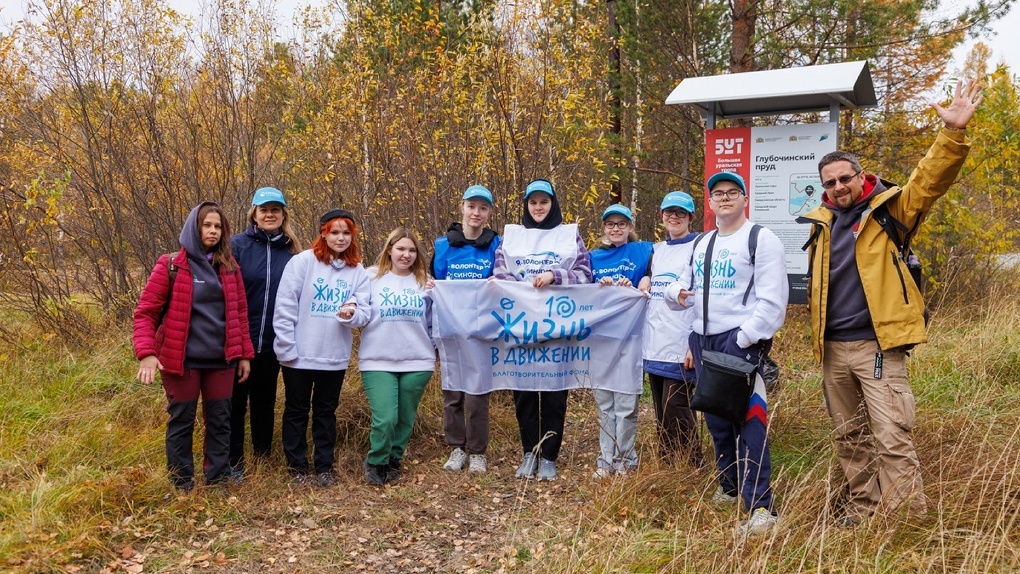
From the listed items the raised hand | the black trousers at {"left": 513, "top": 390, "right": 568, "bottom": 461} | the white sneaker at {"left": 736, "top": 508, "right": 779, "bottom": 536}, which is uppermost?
the raised hand

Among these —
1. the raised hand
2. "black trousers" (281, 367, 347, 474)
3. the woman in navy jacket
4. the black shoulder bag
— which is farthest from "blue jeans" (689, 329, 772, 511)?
the woman in navy jacket

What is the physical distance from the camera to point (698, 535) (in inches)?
151

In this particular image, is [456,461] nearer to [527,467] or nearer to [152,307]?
[527,467]

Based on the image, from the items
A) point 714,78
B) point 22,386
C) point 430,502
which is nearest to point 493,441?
point 430,502

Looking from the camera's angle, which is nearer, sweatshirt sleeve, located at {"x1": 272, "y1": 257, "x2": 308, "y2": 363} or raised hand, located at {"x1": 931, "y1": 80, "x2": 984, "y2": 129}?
raised hand, located at {"x1": 931, "y1": 80, "x2": 984, "y2": 129}

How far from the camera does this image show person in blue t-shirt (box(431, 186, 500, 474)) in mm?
5812

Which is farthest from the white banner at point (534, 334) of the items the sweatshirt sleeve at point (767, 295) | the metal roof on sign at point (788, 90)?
the metal roof on sign at point (788, 90)

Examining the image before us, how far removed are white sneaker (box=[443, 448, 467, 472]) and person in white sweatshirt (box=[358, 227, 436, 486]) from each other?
38cm

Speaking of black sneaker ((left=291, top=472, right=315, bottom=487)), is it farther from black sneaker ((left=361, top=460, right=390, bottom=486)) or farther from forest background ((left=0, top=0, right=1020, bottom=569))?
forest background ((left=0, top=0, right=1020, bottom=569))

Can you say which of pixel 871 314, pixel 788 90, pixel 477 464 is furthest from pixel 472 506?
pixel 788 90

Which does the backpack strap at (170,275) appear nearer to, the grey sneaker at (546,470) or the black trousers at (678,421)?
the grey sneaker at (546,470)

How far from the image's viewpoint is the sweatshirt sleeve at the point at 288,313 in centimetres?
530

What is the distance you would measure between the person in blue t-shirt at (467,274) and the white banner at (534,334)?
135mm

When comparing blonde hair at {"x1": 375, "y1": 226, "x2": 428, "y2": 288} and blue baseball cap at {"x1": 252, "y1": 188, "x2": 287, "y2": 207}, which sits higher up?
blue baseball cap at {"x1": 252, "y1": 188, "x2": 287, "y2": 207}
